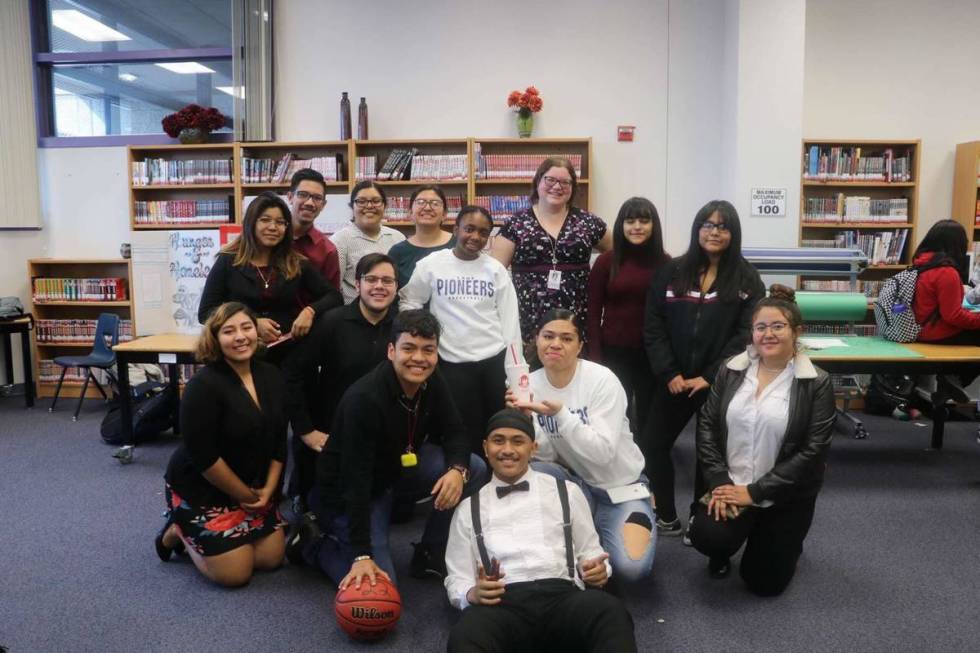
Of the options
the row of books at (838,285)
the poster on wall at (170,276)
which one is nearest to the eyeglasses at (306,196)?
the poster on wall at (170,276)

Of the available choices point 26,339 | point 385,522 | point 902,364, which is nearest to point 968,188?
point 902,364

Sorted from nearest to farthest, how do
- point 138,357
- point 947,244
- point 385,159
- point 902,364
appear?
point 902,364
point 138,357
point 947,244
point 385,159

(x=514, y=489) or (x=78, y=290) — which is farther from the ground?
(x=78, y=290)

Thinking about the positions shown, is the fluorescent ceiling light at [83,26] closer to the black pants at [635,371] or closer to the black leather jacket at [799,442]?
the black pants at [635,371]

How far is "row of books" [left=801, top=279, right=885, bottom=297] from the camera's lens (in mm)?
5559

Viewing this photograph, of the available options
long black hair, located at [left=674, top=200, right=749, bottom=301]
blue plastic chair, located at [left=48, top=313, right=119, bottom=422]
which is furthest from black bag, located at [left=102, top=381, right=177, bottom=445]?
long black hair, located at [left=674, top=200, right=749, bottom=301]

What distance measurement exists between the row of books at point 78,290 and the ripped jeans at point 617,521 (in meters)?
4.93

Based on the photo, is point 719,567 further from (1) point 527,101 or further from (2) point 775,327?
(1) point 527,101

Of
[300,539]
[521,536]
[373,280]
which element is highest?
[373,280]

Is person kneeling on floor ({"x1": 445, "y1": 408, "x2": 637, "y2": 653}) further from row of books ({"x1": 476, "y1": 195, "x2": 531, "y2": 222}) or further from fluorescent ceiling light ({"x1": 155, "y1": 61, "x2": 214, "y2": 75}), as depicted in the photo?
fluorescent ceiling light ({"x1": 155, "y1": 61, "x2": 214, "y2": 75})

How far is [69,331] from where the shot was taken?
6.19 meters

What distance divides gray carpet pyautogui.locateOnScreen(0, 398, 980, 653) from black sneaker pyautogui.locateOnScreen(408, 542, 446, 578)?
0.04m

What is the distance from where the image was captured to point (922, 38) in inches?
226

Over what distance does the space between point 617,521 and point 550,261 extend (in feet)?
4.22
